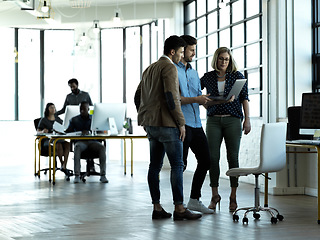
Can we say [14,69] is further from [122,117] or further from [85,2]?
[122,117]

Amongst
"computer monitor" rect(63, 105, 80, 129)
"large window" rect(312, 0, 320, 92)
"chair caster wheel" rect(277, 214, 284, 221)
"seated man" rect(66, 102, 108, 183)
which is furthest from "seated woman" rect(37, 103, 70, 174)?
"chair caster wheel" rect(277, 214, 284, 221)

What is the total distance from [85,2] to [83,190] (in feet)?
17.7

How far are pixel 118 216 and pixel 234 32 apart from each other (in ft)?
15.9

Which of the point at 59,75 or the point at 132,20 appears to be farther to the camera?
the point at 59,75

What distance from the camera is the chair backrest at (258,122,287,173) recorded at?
4.45 metres

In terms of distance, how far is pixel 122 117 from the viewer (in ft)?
26.0

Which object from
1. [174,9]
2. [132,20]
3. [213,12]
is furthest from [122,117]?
[132,20]

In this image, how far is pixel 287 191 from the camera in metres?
6.65

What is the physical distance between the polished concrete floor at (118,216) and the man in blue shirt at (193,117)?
1.06ft

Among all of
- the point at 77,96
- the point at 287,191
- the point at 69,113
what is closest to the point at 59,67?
the point at 77,96

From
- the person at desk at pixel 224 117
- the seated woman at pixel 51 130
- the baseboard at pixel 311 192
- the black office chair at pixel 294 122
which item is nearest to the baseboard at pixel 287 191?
the baseboard at pixel 311 192

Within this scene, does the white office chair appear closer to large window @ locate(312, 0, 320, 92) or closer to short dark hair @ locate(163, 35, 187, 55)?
short dark hair @ locate(163, 35, 187, 55)

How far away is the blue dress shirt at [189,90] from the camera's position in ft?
15.4

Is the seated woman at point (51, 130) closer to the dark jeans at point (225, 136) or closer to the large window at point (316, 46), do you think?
the large window at point (316, 46)
